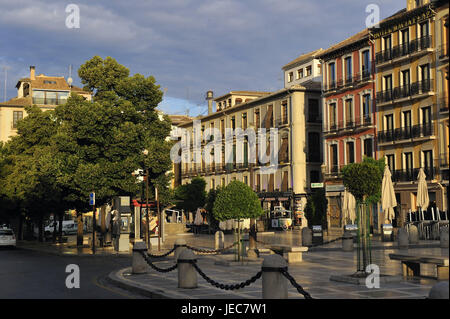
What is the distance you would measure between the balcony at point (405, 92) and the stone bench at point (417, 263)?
31868 millimetres

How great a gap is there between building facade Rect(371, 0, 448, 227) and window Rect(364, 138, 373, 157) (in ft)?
4.73

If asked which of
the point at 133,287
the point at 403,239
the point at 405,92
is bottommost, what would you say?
the point at 133,287

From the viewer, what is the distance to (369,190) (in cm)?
3462

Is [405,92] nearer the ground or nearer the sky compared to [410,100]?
nearer the sky

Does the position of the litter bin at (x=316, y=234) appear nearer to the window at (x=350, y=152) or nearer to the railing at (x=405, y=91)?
the railing at (x=405, y=91)

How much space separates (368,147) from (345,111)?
15.1 ft

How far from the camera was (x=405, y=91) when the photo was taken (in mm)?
47188

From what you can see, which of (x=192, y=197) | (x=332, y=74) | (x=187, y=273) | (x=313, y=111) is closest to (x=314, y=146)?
(x=313, y=111)

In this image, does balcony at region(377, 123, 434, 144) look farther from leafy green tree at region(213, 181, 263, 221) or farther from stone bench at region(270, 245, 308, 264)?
stone bench at region(270, 245, 308, 264)

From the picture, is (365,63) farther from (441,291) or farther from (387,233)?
(441,291)

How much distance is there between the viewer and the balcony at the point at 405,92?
148 feet

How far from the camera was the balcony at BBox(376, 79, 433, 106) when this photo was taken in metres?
45.0
